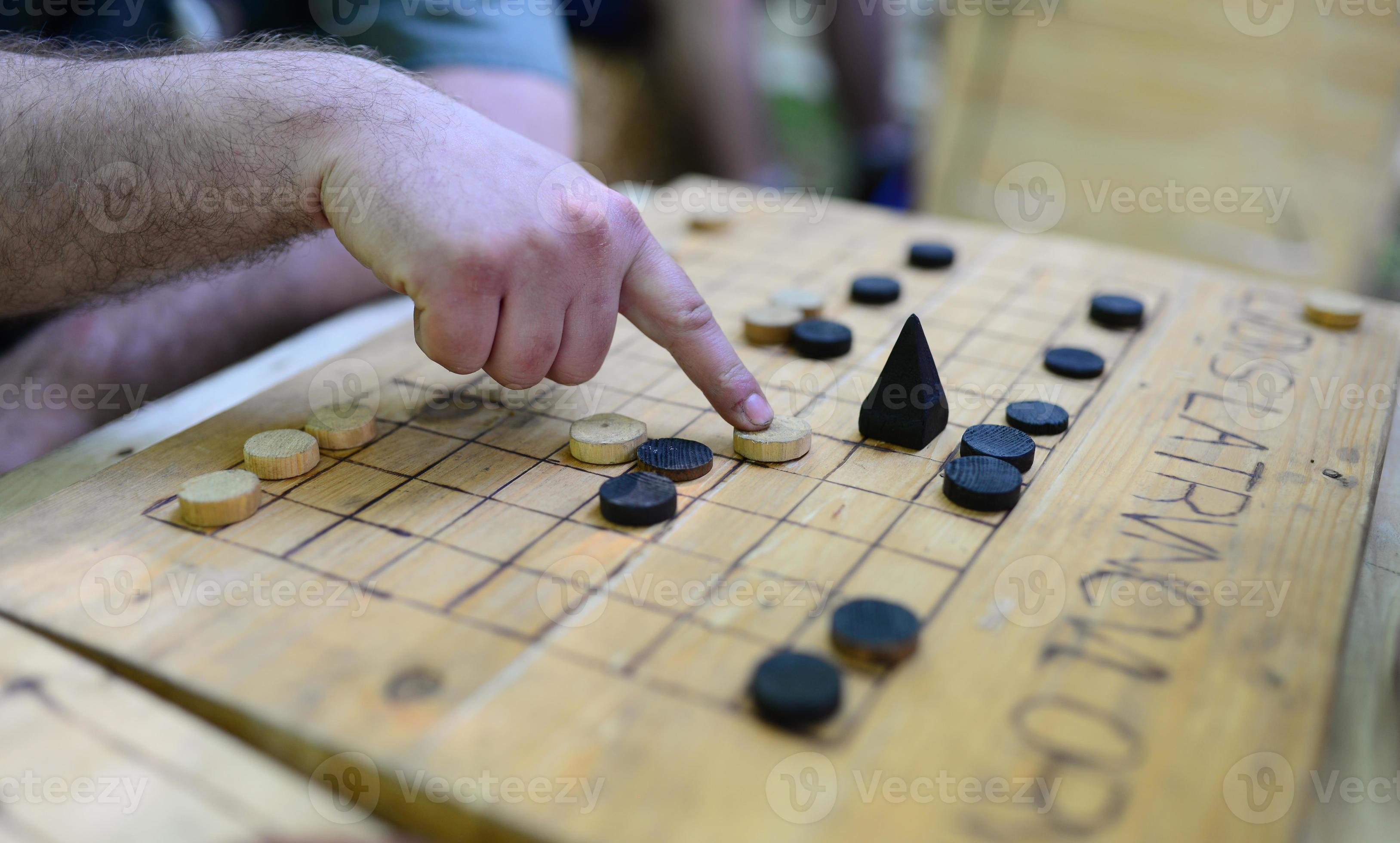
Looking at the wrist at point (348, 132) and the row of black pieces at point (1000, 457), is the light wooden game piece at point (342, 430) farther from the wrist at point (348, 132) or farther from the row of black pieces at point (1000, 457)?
the row of black pieces at point (1000, 457)

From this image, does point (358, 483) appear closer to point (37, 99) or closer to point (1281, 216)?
point (37, 99)

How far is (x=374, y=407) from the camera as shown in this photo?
1310 millimetres

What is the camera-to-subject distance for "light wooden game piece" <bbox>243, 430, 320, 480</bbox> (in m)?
1.13

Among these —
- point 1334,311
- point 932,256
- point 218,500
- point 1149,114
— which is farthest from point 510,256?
point 1149,114

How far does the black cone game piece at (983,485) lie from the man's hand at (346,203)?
24 cm

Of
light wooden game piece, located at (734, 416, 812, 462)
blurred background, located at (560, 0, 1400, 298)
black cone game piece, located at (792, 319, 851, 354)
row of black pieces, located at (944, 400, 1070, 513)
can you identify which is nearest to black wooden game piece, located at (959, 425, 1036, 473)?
row of black pieces, located at (944, 400, 1070, 513)

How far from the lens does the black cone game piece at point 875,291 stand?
1623mm

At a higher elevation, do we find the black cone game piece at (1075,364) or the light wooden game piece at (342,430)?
the black cone game piece at (1075,364)


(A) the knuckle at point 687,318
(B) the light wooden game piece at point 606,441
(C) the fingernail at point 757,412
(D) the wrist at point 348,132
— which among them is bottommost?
(B) the light wooden game piece at point 606,441

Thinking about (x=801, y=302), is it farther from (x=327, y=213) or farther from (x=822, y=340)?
(x=327, y=213)

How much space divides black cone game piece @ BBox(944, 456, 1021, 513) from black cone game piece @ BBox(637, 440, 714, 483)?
260mm

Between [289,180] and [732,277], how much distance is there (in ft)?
2.49

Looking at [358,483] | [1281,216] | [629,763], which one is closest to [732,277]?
[358,483]

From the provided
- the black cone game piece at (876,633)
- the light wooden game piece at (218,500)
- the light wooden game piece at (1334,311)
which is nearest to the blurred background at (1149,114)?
the light wooden game piece at (1334,311)
